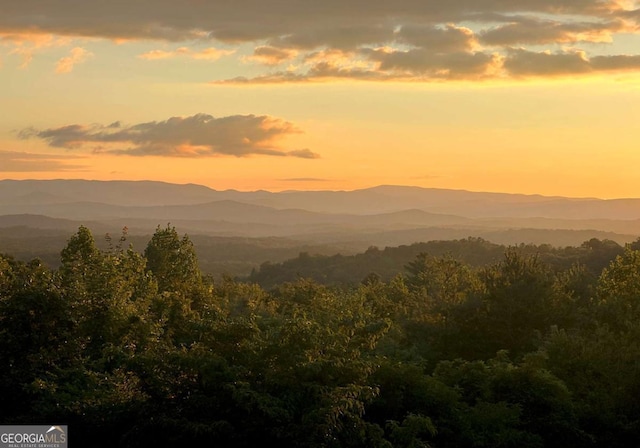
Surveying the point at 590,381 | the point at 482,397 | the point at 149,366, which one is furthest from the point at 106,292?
the point at 590,381

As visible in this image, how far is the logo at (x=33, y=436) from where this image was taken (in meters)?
17.4

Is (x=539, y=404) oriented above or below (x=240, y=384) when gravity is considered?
below

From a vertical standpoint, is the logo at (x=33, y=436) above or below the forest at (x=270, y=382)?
below

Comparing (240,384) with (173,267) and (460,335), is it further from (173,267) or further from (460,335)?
(173,267)

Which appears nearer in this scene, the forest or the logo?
the forest

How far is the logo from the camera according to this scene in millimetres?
17359

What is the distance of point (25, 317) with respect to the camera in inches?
845

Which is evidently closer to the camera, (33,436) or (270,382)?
(270,382)

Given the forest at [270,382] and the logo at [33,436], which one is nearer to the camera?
the forest at [270,382]

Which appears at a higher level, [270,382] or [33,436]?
[270,382]

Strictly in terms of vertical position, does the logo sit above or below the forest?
below

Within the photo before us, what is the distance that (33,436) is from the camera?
17.4 m

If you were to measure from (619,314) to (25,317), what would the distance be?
23.9 m

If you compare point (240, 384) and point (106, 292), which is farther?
point (106, 292)
